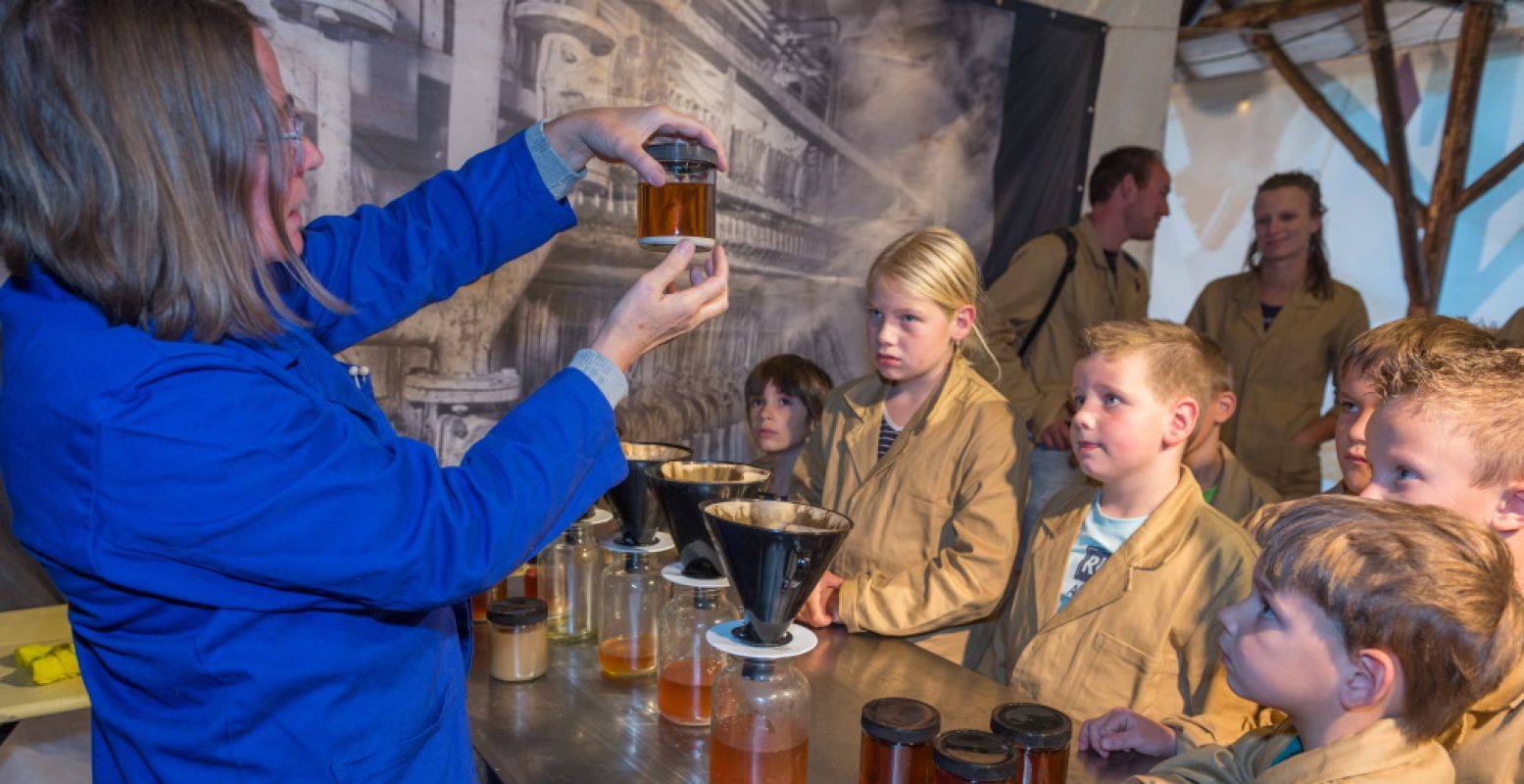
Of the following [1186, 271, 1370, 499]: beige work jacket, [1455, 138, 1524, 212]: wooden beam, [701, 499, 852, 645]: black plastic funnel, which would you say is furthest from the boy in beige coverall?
[1455, 138, 1524, 212]: wooden beam

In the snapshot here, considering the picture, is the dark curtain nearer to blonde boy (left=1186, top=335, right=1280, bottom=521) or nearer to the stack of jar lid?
blonde boy (left=1186, top=335, right=1280, bottom=521)

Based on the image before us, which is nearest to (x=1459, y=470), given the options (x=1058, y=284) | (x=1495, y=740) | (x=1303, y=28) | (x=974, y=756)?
(x=1495, y=740)

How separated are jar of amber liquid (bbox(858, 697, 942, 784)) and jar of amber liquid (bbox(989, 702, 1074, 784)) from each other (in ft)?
0.32

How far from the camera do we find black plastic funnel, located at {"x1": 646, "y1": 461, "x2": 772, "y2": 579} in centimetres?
171

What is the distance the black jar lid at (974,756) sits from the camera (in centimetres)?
126

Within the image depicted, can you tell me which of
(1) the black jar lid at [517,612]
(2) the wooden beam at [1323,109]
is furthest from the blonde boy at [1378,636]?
(2) the wooden beam at [1323,109]

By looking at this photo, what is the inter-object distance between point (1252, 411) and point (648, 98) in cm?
281

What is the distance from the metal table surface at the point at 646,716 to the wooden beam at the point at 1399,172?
720 cm

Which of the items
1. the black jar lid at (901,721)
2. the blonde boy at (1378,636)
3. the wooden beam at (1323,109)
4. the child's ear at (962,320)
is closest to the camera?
the blonde boy at (1378,636)

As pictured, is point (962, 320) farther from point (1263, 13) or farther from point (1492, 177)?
point (1492, 177)

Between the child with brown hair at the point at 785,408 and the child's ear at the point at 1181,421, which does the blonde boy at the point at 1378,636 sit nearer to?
the child's ear at the point at 1181,421

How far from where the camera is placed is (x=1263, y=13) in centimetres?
780

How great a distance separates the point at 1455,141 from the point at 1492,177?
35 centimetres

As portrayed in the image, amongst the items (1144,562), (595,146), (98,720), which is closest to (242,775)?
(98,720)
